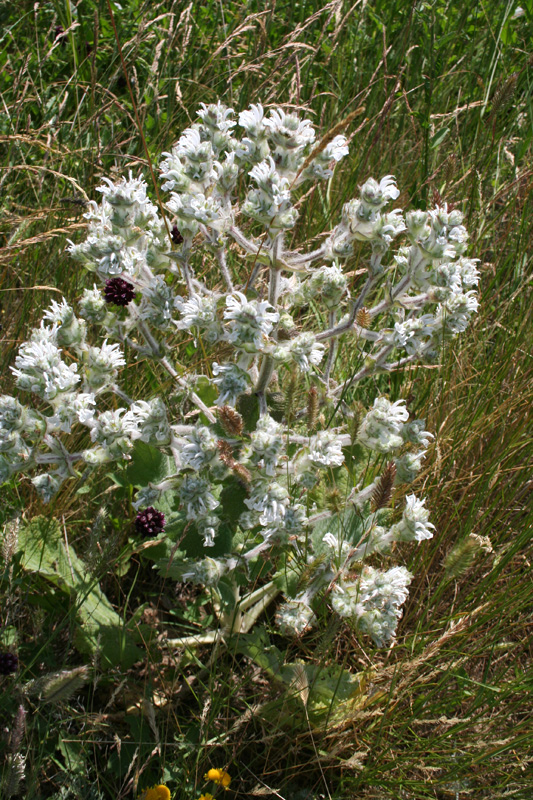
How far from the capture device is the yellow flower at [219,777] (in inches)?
89.4

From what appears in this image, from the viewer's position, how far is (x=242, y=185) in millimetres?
4254

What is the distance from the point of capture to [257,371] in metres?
2.73

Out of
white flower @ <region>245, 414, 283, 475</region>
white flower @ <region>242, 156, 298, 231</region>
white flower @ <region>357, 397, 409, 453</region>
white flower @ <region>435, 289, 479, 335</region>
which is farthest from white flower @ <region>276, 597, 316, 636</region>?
white flower @ <region>242, 156, 298, 231</region>

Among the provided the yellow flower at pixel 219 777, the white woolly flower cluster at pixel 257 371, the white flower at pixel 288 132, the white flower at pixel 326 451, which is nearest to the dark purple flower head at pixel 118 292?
the white woolly flower cluster at pixel 257 371

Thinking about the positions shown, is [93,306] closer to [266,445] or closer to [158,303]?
[158,303]

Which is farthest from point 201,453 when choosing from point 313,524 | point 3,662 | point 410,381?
point 410,381

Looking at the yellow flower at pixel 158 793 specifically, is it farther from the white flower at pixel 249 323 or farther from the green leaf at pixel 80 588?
the white flower at pixel 249 323

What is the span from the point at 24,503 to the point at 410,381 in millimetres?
1955

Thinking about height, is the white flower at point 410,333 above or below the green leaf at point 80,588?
above

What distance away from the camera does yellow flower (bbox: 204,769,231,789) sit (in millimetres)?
2271

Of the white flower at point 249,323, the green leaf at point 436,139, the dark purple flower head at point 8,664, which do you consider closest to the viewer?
the white flower at point 249,323

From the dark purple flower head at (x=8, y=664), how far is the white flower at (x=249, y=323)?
1.37 metres

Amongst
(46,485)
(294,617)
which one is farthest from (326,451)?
(46,485)

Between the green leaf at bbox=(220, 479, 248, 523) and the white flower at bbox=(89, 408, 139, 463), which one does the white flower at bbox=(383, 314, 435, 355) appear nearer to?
the green leaf at bbox=(220, 479, 248, 523)
